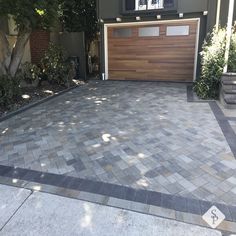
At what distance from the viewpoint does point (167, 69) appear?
8789 mm

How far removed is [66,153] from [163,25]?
21.5 feet

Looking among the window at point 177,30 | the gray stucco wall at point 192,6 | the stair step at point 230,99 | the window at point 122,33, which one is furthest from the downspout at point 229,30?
the window at point 122,33

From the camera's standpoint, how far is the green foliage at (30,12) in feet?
16.8

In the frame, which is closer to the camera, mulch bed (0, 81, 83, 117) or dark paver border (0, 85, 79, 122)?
dark paver border (0, 85, 79, 122)

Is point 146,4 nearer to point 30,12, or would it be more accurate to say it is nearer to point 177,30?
point 177,30

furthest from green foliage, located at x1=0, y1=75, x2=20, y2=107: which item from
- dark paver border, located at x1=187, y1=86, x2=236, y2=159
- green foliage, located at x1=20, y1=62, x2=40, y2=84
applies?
dark paver border, located at x1=187, y1=86, x2=236, y2=159

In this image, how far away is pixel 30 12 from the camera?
17.8ft

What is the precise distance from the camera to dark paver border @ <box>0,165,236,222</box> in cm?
234

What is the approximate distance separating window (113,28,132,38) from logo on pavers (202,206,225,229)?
772 cm

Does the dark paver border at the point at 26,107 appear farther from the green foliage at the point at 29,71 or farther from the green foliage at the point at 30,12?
the green foliage at the point at 30,12

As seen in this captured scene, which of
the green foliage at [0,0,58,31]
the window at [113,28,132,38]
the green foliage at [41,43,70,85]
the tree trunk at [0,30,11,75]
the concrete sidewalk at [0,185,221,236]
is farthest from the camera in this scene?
the window at [113,28,132,38]

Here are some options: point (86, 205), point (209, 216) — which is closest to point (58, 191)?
point (86, 205)

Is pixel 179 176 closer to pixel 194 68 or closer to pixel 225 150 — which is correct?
pixel 225 150

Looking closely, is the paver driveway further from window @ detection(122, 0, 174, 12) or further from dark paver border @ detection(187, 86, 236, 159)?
window @ detection(122, 0, 174, 12)
